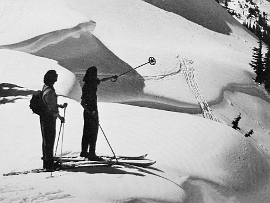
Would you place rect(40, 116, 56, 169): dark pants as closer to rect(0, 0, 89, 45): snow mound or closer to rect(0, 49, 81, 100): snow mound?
rect(0, 49, 81, 100): snow mound

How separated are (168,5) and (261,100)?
2170cm

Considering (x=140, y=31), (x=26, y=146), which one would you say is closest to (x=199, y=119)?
(x=26, y=146)

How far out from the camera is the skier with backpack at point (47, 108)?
6.43 m

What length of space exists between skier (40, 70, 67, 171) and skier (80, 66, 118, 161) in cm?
69

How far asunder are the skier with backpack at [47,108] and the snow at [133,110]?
0.60 meters

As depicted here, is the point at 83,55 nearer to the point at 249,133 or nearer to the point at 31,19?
the point at 31,19

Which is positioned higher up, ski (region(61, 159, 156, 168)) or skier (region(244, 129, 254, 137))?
ski (region(61, 159, 156, 168))

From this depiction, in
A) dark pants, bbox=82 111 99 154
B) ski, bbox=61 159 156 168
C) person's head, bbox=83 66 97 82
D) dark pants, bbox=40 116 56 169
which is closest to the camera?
dark pants, bbox=40 116 56 169

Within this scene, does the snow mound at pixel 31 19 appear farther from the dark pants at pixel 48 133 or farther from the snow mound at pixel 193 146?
the dark pants at pixel 48 133

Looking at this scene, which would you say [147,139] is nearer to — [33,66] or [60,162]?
[60,162]

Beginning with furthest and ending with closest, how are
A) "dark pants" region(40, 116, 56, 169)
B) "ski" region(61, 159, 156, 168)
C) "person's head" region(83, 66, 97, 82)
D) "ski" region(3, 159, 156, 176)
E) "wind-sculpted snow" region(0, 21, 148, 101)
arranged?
"wind-sculpted snow" region(0, 21, 148, 101) → "ski" region(61, 159, 156, 168) → "person's head" region(83, 66, 97, 82) → "ski" region(3, 159, 156, 176) → "dark pants" region(40, 116, 56, 169)

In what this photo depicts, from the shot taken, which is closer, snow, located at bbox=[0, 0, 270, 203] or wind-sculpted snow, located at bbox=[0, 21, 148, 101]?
snow, located at bbox=[0, 0, 270, 203]

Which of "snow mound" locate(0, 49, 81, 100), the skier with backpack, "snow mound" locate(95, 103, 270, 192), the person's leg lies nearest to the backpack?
the skier with backpack

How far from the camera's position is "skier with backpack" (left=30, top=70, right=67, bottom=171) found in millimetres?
6426
